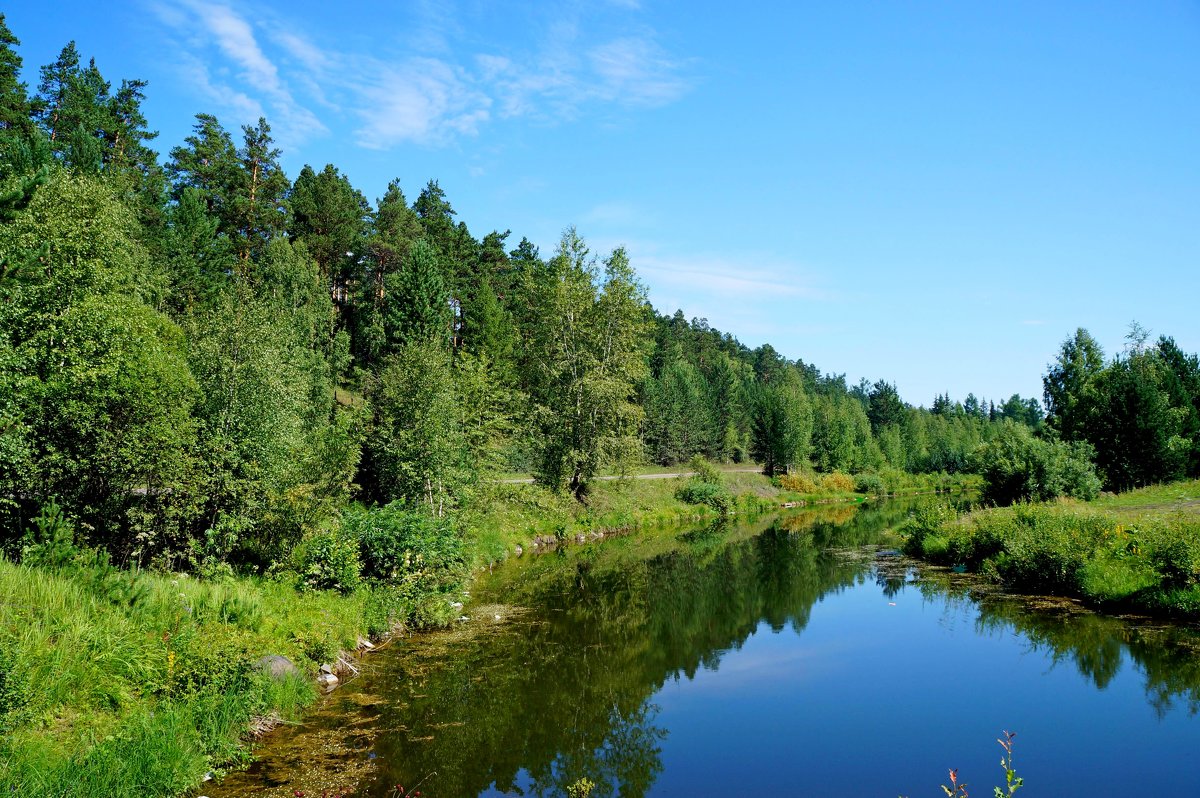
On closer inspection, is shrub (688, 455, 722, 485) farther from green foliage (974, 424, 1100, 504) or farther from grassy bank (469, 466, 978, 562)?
green foliage (974, 424, 1100, 504)

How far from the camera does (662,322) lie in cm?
12444

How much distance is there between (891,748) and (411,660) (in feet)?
34.1

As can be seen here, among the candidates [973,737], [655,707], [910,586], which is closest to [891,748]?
[973,737]

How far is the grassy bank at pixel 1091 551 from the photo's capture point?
60.0 feet

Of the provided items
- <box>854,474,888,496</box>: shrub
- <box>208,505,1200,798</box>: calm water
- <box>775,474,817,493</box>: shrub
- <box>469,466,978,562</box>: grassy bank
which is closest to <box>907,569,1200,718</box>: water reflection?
<box>208,505,1200,798</box>: calm water

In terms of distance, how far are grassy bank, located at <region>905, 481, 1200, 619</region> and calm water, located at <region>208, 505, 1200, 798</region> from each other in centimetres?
128

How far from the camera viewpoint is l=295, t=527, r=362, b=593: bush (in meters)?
17.8

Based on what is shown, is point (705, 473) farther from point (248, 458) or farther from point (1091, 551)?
point (248, 458)

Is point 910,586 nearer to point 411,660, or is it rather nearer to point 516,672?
point 516,672

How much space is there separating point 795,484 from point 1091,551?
54883 mm

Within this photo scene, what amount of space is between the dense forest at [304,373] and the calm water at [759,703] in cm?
674

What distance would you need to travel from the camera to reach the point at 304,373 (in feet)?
103

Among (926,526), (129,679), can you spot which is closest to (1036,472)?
(926,526)

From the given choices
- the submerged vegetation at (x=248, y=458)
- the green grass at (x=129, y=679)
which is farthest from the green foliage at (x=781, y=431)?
the green grass at (x=129, y=679)
